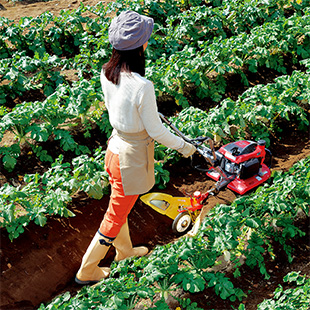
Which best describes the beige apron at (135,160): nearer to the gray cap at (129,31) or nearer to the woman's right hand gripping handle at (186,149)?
the woman's right hand gripping handle at (186,149)

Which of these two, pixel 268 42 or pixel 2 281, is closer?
pixel 2 281

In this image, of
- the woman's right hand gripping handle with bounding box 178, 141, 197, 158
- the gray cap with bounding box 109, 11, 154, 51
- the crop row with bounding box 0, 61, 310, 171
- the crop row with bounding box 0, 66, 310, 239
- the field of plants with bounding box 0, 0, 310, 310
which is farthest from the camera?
the crop row with bounding box 0, 61, 310, 171

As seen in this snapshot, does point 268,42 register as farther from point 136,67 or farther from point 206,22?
point 136,67

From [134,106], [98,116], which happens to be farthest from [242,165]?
[98,116]

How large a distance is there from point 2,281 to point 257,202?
7.82 feet

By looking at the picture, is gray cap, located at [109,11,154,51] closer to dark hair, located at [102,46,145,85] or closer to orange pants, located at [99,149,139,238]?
dark hair, located at [102,46,145,85]

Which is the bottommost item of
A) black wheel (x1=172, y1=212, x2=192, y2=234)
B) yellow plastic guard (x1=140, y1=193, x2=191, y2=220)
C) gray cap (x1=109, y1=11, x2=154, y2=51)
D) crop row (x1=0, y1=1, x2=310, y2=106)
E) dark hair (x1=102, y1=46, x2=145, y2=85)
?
black wheel (x1=172, y1=212, x2=192, y2=234)

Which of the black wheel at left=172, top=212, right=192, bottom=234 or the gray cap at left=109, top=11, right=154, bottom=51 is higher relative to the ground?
the gray cap at left=109, top=11, right=154, bottom=51

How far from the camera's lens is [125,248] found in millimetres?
3836

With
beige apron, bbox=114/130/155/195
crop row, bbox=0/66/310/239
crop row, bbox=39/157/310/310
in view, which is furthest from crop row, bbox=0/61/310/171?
beige apron, bbox=114/130/155/195

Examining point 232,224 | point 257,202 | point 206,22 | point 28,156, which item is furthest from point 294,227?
point 206,22

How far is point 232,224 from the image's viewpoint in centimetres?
350

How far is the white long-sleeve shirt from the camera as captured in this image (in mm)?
2883

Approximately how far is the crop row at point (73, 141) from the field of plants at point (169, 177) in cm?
2
